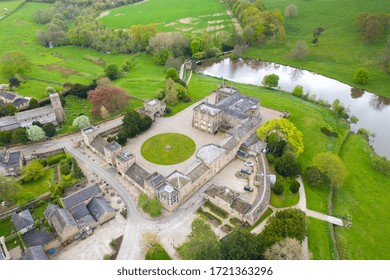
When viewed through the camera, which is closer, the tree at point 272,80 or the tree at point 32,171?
the tree at point 32,171

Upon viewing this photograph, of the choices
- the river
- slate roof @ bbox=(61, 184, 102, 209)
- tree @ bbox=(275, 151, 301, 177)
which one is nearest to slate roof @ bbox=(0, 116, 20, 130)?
slate roof @ bbox=(61, 184, 102, 209)

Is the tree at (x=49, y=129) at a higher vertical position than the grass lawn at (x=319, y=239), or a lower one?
higher

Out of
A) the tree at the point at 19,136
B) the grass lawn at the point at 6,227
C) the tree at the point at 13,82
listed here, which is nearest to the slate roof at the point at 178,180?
the grass lawn at the point at 6,227

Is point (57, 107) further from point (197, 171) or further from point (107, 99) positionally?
point (197, 171)

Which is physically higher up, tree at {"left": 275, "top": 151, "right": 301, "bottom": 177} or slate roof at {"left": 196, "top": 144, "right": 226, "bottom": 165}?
slate roof at {"left": 196, "top": 144, "right": 226, "bottom": 165}

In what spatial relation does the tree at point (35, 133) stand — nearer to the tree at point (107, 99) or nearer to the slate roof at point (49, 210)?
the tree at point (107, 99)

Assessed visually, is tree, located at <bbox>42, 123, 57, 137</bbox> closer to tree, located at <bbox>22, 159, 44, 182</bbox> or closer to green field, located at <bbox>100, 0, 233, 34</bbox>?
tree, located at <bbox>22, 159, 44, 182</bbox>
